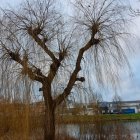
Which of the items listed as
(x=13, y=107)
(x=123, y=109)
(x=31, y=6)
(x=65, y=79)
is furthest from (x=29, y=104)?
(x=123, y=109)

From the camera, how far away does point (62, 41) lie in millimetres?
12352

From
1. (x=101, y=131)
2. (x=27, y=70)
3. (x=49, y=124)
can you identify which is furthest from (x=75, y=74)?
(x=101, y=131)

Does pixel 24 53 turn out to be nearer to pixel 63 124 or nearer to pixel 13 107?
pixel 13 107

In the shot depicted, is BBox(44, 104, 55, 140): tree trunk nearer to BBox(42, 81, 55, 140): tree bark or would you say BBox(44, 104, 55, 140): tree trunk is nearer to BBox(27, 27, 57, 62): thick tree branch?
BBox(42, 81, 55, 140): tree bark

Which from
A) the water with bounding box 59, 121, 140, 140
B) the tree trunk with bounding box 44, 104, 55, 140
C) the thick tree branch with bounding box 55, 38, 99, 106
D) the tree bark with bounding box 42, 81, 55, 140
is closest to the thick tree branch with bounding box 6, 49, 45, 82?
the tree bark with bounding box 42, 81, 55, 140

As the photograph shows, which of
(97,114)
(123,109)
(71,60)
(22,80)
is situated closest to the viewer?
(22,80)

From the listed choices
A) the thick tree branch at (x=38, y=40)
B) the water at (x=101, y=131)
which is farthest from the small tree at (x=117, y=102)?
the thick tree branch at (x=38, y=40)

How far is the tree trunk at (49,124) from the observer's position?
477 inches

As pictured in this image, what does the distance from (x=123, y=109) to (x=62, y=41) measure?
11.5ft

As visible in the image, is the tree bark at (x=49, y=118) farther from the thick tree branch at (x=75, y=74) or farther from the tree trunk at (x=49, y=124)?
the thick tree branch at (x=75, y=74)

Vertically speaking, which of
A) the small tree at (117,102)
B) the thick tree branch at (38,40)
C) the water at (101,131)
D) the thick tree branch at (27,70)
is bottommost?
the water at (101,131)

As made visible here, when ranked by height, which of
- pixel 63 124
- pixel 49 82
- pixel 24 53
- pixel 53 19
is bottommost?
pixel 63 124

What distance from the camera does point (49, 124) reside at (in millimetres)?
12219

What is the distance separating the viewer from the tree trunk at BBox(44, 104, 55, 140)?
12125 millimetres
